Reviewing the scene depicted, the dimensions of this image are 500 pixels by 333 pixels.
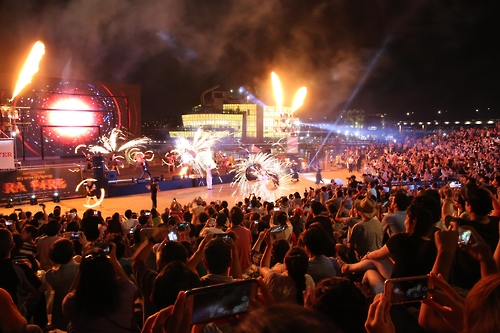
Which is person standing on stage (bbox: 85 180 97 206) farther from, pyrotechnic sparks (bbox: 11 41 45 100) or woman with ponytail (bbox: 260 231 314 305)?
woman with ponytail (bbox: 260 231 314 305)

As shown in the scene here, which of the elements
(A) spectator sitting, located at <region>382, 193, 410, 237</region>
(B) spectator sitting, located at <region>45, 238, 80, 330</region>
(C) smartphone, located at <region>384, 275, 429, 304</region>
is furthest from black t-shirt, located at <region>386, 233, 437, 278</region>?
(B) spectator sitting, located at <region>45, 238, 80, 330</region>

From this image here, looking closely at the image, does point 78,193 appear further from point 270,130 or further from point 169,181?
point 270,130

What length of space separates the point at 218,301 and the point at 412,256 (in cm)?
194

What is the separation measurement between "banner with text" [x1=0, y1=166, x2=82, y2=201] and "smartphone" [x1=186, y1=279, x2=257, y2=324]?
19973 mm

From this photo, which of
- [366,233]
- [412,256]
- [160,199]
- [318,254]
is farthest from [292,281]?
[160,199]

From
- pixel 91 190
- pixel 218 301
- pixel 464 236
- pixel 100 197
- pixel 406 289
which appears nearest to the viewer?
pixel 218 301

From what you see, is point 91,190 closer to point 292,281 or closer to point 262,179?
point 262,179

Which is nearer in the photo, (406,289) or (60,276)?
(406,289)

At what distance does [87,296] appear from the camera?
2.65 m

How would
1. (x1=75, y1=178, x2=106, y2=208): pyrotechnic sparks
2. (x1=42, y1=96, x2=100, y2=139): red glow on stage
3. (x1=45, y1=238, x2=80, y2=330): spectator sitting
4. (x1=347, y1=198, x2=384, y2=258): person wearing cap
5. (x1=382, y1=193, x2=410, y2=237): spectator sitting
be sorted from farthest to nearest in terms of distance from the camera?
(x1=42, y1=96, x2=100, y2=139): red glow on stage, (x1=75, y1=178, x2=106, y2=208): pyrotechnic sparks, (x1=347, y1=198, x2=384, y2=258): person wearing cap, (x1=382, y1=193, x2=410, y2=237): spectator sitting, (x1=45, y1=238, x2=80, y2=330): spectator sitting

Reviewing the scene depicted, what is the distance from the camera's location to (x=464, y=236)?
257 centimetres

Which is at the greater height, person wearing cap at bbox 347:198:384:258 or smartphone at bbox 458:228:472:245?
smartphone at bbox 458:228:472:245

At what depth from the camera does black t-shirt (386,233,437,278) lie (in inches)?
120

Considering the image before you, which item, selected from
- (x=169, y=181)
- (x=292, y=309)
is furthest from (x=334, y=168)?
(x=292, y=309)
